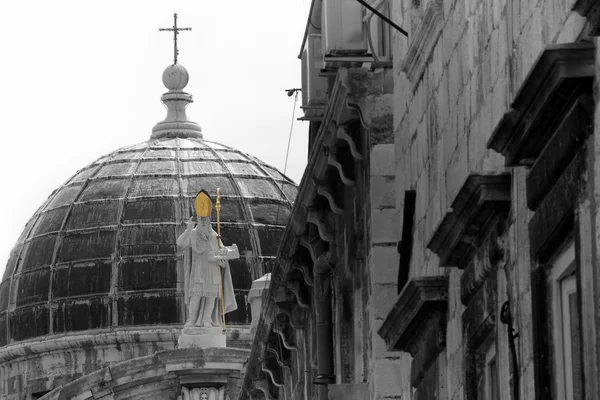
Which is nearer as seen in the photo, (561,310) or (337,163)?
(561,310)

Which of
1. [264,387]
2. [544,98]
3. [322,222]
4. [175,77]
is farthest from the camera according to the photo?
[175,77]

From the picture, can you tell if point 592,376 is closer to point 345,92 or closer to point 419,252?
point 419,252

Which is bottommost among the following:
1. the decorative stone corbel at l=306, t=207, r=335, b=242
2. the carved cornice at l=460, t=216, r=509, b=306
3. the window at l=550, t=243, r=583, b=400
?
the window at l=550, t=243, r=583, b=400

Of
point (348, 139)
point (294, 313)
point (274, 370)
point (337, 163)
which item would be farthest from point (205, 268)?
point (348, 139)

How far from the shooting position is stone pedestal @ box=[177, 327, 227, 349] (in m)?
50.9

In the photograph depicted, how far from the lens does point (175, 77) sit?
70188mm

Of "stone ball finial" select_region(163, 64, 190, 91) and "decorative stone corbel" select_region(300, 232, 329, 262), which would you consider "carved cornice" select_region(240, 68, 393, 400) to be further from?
"stone ball finial" select_region(163, 64, 190, 91)

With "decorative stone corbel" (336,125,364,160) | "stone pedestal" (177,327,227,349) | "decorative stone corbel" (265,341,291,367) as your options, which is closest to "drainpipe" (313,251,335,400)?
"decorative stone corbel" (336,125,364,160)

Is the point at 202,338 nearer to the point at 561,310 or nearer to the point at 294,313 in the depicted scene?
the point at 294,313

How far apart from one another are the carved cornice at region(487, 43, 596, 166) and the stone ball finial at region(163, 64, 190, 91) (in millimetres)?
58673

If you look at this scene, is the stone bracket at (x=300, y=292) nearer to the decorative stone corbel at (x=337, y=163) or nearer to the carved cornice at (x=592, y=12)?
the decorative stone corbel at (x=337, y=163)

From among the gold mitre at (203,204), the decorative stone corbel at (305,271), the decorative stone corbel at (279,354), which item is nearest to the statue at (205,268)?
the gold mitre at (203,204)

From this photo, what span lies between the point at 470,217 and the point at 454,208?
221 millimetres

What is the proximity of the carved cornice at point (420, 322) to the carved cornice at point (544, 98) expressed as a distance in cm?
352
